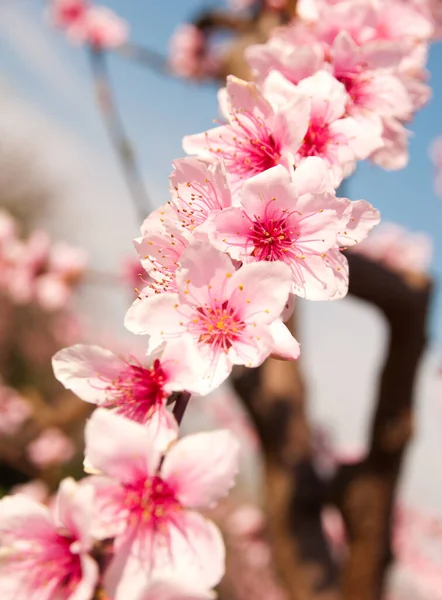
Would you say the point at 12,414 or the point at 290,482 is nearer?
the point at 290,482

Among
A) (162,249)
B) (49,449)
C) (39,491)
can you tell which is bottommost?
(39,491)

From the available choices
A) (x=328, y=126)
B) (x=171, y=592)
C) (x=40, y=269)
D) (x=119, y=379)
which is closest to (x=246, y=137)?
(x=328, y=126)

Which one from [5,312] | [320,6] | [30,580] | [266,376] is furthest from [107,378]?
[5,312]

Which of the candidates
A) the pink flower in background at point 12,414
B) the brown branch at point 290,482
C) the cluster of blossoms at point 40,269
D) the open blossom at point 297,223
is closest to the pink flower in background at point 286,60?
the open blossom at point 297,223

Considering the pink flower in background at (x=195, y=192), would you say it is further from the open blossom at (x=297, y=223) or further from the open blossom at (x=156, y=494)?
the open blossom at (x=156, y=494)

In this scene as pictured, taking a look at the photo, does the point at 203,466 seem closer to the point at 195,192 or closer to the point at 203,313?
the point at 203,313

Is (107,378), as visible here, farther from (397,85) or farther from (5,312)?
(5,312)
